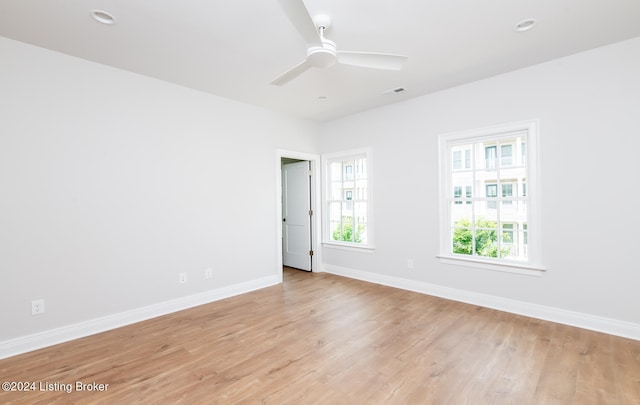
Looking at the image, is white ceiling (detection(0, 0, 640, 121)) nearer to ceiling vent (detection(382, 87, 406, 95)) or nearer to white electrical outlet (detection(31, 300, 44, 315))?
ceiling vent (detection(382, 87, 406, 95))

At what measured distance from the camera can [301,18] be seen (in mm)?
1792

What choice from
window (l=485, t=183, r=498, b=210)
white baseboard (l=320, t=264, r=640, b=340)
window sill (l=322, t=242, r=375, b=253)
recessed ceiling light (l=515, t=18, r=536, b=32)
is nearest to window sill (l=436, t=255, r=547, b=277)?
white baseboard (l=320, t=264, r=640, b=340)

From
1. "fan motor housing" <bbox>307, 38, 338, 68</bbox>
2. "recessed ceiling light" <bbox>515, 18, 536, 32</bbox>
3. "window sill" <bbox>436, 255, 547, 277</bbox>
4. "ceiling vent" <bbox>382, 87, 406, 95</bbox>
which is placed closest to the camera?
"fan motor housing" <bbox>307, 38, 338, 68</bbox>

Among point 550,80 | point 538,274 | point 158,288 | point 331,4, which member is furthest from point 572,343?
point 158,288

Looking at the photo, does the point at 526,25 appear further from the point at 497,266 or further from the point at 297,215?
the point at 297,215

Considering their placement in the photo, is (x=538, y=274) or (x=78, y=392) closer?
(x=78, y=392)

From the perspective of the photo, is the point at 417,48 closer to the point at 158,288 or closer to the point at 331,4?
the point at 331,4

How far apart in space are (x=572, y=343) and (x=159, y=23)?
4605mm

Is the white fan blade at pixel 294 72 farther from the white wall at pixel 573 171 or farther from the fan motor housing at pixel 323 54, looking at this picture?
the white wall at pixel 573 171

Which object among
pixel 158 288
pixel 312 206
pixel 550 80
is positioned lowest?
pixel 158 288

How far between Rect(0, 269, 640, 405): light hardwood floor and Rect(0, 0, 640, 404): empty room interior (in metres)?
0.02

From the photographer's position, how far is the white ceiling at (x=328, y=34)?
2.25 meters

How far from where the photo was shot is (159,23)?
2.44 meters

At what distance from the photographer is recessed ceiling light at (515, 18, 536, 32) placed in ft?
8.06
